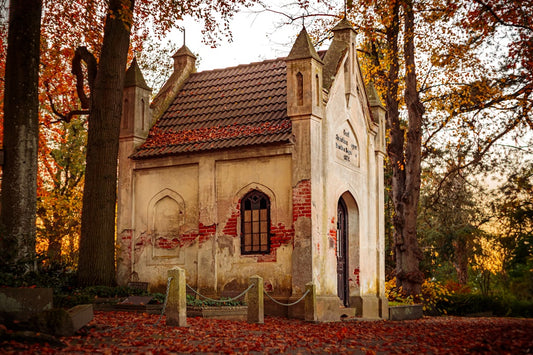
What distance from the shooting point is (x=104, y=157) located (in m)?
16.9

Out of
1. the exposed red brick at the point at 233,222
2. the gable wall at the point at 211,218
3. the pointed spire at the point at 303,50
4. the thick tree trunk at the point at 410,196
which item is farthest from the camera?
the thick tree trunk at the point at 410,196

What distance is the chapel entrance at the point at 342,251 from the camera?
19.5m

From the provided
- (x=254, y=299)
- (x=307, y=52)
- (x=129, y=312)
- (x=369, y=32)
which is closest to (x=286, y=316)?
(x=254, y=299)

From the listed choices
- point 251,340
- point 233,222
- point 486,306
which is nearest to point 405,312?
point 233,222

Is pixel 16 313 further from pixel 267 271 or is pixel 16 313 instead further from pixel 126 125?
pixel 126 125

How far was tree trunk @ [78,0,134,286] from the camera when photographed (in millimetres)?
16406

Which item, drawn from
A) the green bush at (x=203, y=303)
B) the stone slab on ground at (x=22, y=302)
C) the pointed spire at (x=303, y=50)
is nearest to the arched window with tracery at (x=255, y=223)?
the green bush at (x=203, y=303)

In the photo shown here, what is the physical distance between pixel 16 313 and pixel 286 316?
8311 millimetres

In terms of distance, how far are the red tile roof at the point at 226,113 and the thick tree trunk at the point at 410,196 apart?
539 cm

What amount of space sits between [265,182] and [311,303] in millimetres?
3628

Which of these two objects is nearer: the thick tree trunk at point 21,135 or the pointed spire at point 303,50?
the thick tree trunk at point 21,135

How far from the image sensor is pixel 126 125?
19.5 m

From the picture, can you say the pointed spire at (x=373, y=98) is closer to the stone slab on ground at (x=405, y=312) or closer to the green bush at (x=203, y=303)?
the stone slab on ground at (x=405, y=312)

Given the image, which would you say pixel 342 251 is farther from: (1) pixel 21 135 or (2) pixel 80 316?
(2) pixel 80 316
